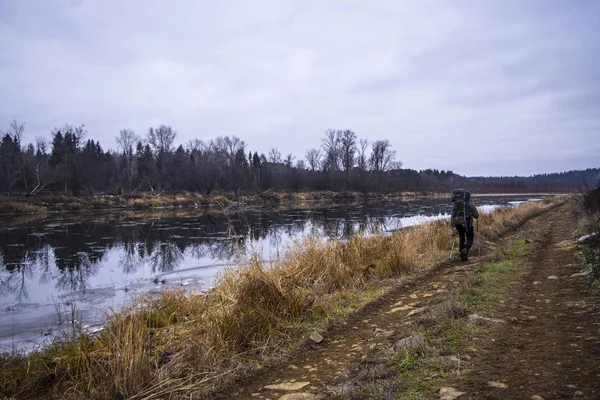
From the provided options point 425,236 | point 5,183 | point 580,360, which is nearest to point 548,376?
point 580,360

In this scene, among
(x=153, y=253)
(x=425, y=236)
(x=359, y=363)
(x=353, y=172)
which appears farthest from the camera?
(x=353, y=172)

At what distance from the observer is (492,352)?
3.77 metres

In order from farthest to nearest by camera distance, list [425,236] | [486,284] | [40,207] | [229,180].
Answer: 1. [229,180]
2. [40,207]
3. [425,236]
4. [486,284]

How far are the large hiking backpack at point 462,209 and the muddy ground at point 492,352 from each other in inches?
119

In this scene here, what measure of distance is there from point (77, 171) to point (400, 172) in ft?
309

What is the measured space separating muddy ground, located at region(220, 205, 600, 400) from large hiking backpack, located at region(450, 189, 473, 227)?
9.92 feet

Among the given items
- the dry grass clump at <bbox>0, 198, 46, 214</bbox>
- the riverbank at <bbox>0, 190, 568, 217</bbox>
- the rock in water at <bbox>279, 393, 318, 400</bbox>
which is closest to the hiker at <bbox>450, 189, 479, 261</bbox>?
the rock in water at <bbox>279, 393, 318, 400</bbox>

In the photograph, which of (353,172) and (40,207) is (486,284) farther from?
(353,172)

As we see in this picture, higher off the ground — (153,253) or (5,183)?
(5,183)

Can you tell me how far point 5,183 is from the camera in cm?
3984

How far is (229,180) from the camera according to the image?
195ft

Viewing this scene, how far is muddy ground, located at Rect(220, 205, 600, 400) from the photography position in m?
3.11

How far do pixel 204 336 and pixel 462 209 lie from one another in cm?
747

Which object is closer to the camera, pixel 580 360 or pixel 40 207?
pixel 580 360
